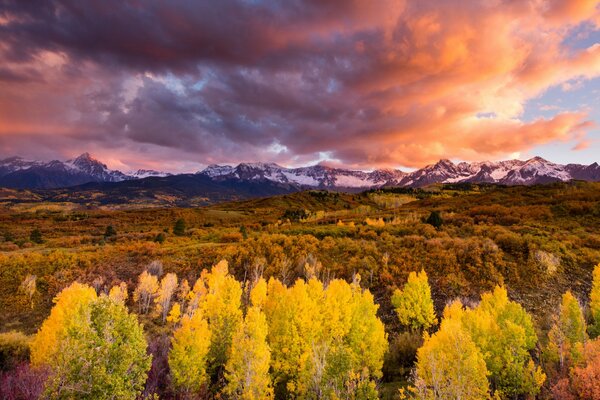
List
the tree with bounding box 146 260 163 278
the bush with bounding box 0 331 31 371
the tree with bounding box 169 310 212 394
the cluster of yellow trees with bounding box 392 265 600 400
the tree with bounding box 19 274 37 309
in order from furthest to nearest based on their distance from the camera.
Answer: the tree with bounding box 146 260 163 278, the tree with bounding box 19 274 37 309, the bush with bounding box 0 331 31 371, the tree with bounding box 169 310 212 394, the cluster of yellow trees with bounding box 392 265 600 400

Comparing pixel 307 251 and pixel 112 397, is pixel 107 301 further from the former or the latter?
pixel 307 251

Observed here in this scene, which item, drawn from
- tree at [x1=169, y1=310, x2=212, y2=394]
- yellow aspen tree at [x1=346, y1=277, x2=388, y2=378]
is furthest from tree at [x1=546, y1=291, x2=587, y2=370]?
tree at [x1=169, y1=310, x2=212, y2=394]

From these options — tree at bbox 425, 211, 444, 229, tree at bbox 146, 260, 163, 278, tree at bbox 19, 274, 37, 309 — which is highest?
tree at bbox 425, 211, 444, 229

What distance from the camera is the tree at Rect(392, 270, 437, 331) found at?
2422 centimetres

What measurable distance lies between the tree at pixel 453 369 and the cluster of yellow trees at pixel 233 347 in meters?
2.70

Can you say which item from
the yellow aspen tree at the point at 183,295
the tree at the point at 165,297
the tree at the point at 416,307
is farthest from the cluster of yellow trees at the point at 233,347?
the tree at the point at 416,307

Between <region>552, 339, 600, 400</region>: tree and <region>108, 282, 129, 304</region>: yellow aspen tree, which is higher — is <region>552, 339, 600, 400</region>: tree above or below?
above

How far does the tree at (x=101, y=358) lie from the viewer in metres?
10.2

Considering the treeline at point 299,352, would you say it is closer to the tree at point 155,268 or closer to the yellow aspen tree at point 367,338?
the yellow aspen tree at point 367,338

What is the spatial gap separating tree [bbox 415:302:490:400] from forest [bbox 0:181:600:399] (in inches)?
3.8

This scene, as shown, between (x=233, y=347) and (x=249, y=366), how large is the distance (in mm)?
1385

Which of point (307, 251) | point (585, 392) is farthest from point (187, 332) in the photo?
point (307, 251)

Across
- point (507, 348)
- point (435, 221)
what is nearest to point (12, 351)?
point (507, 348)

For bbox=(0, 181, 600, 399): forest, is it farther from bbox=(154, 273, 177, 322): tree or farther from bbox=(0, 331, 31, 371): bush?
bbox=(154, 273, 177, 322): tree
